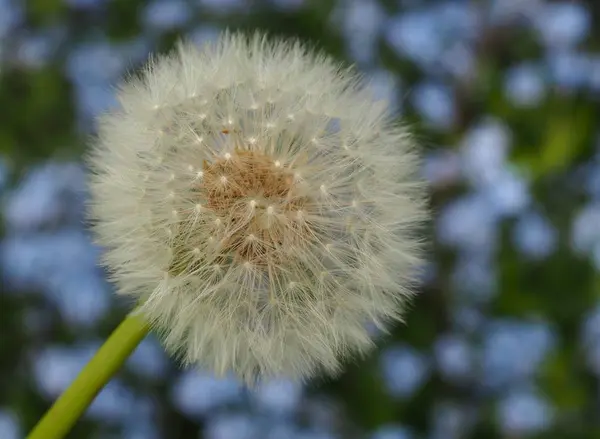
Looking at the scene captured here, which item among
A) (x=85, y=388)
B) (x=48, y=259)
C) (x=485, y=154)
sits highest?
(x=85, y=388)

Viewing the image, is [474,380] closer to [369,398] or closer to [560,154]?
[369,398]

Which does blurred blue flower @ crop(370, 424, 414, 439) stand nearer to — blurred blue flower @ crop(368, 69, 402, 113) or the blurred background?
the blurred background

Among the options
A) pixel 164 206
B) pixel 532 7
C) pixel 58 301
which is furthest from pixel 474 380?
pixel 164 206

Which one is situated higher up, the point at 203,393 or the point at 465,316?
the point at 465,316

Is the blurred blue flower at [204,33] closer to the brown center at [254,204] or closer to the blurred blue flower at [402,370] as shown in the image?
the blurred blue flower at [402,370]

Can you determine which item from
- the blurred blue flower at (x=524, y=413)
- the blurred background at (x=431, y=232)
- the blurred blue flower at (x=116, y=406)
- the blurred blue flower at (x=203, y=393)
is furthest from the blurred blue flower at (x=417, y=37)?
the blurred blue flower at (x=116, y=406)

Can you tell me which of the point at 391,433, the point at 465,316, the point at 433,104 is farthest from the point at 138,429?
the point at 433,104

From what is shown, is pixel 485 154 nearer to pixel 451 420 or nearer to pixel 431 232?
pixel 431 232
